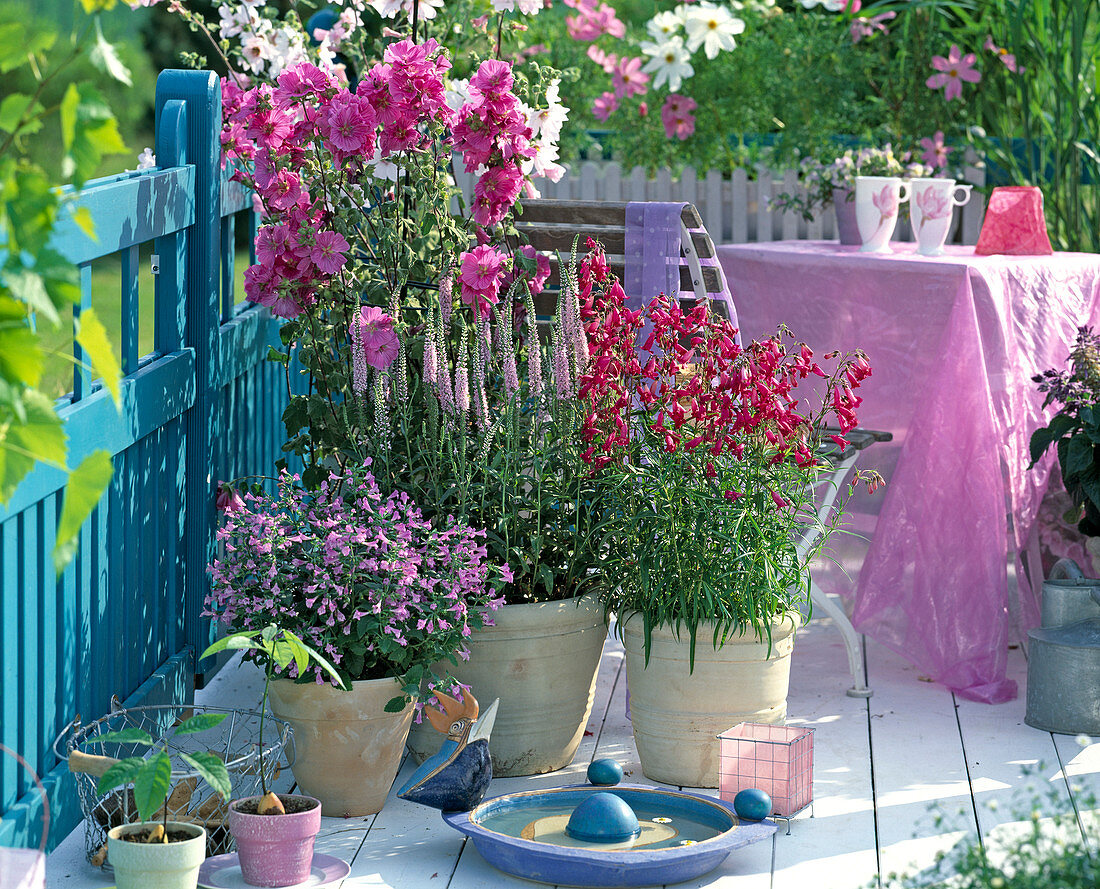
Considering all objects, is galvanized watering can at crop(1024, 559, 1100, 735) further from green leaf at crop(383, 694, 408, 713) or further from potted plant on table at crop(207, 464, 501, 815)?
green leaf at crop(383, 694, 408, 713)

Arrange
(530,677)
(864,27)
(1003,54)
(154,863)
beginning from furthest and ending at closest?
1. (864,27)
2. (1003,54)
3. (530,677)
4. (154,863)

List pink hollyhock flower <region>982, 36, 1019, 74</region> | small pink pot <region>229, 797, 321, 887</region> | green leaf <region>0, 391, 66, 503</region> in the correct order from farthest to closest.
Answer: pink hollyhock flower <region>982, 36, 1019, 74</region>, small pink pot <region>229, 797, 321, 887</region>, green leaf <region>0, 391, 66, 503</region>

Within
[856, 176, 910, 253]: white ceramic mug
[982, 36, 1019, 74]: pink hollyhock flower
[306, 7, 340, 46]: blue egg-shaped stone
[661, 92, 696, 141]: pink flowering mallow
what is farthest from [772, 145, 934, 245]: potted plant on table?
[306, 7, 340, 46]: blue egg-shaped stone

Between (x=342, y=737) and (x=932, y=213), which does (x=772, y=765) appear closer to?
(x=342, y=737)

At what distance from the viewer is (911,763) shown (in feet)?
8.69

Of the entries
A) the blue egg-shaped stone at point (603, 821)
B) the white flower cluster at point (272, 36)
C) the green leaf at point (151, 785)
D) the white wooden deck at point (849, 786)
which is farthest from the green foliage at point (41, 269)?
the white flower cluster at point (272, 36)

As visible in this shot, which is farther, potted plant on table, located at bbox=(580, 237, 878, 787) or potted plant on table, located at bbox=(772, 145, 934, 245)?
potted plant on table, located at bbox=(772, 145, 934, 245)

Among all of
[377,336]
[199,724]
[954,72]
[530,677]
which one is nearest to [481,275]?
[377,336]

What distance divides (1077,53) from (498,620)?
2504 mm

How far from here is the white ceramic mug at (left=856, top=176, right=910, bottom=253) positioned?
346cm

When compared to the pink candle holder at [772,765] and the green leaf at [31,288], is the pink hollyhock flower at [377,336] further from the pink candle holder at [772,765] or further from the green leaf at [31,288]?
the green leaf at [31,288]

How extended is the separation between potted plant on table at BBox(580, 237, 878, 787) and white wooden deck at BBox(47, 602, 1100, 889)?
203mm

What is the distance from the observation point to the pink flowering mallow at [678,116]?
204 inches

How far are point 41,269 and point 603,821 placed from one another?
4.50 ft
